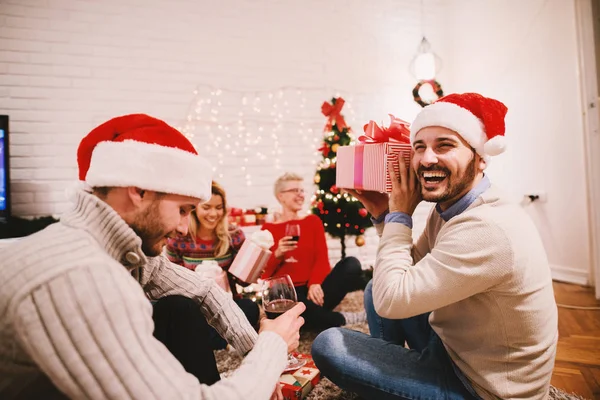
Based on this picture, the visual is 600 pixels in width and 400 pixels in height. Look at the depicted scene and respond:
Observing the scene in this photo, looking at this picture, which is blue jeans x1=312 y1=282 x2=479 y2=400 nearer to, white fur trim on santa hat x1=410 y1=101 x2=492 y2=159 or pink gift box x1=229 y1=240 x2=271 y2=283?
white fur trim on santa hat x1=410 y1=101 x2=492 y2=159

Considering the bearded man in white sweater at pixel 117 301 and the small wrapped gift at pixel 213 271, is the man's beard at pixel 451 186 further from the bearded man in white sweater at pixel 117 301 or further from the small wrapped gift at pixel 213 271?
the small wrapped gift at pixel 213 271

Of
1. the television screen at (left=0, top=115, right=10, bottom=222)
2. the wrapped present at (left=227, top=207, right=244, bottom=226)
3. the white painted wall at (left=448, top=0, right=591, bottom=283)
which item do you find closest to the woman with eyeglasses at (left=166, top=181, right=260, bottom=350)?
the wrapped present at (left=227, top=207, right=244, bottom=226)

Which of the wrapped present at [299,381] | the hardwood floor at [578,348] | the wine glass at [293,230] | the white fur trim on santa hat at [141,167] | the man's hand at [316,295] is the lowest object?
the hardwood floor at [578,348]

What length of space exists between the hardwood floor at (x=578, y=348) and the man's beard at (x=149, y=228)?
163 centimetres

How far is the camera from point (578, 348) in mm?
1807

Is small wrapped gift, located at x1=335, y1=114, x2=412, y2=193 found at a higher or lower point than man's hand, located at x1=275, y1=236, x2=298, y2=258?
higher

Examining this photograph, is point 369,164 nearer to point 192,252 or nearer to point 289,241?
point 289,241

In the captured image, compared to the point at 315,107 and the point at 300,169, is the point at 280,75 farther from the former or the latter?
the point at 300,169

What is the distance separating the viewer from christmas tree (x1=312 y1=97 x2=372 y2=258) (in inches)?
120

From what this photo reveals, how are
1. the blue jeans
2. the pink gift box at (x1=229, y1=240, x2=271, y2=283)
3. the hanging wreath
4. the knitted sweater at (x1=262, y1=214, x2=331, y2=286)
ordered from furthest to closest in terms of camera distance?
the hanging wreath, the knitted sweater at (x1=262, y1=214, x2=331, y2=286), the pink gift box at (x1=229, y1=240, x2=271, y2=283), the blue jeans

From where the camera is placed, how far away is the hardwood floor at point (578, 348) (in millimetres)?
1478

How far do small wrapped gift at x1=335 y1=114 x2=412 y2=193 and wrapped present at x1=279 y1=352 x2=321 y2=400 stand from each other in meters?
0.71

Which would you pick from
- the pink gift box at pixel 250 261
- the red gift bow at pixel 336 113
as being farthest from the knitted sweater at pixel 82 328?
the red gift bow at pixel 336 113

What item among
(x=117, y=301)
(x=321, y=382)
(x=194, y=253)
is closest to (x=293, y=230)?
(x=194, y=253)
